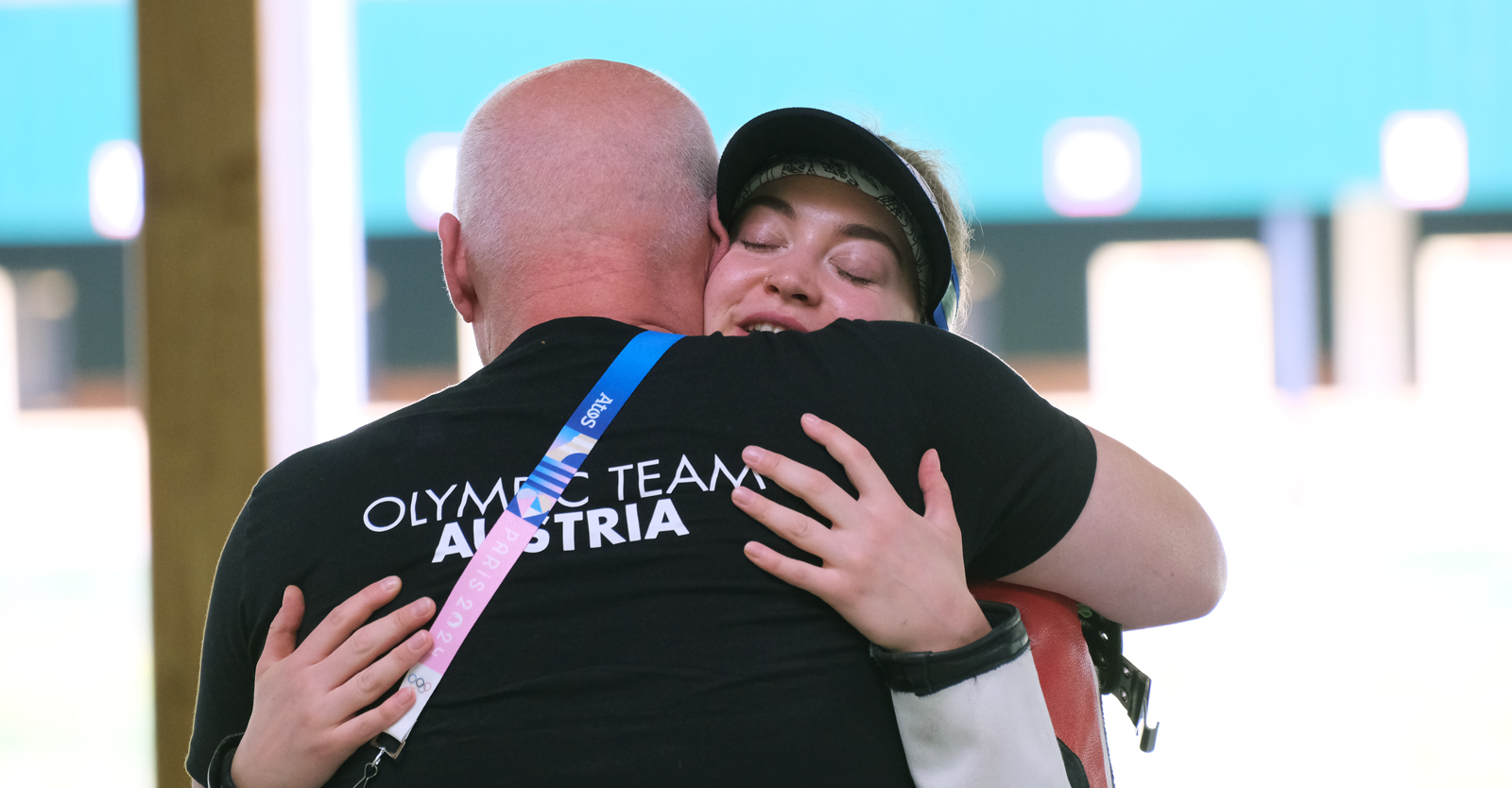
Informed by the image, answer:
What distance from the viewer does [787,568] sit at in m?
0.81

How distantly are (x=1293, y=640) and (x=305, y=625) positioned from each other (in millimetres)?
7052

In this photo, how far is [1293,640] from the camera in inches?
270

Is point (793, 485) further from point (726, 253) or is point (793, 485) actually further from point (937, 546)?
point (726, 253)

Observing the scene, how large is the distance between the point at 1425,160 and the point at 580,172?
25.9 feet

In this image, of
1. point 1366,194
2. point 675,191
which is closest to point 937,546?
point 675,191

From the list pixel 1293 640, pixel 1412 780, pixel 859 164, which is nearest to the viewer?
pixel 859 164

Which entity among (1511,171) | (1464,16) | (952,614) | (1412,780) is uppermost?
(1464,16)

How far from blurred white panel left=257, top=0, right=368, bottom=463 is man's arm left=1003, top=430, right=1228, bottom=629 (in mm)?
1190

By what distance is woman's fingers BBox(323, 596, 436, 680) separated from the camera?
811mm

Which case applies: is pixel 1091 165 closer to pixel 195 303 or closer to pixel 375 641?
pixel 195 303

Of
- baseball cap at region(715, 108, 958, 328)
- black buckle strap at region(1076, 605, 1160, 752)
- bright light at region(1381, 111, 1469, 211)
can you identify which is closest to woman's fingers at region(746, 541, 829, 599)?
black buckle strap at region(1076, 605, 1160, 752)

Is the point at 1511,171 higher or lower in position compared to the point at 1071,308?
higher

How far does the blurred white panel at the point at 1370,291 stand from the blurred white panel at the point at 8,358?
9.46 metres

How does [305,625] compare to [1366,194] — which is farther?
[1366,194]
